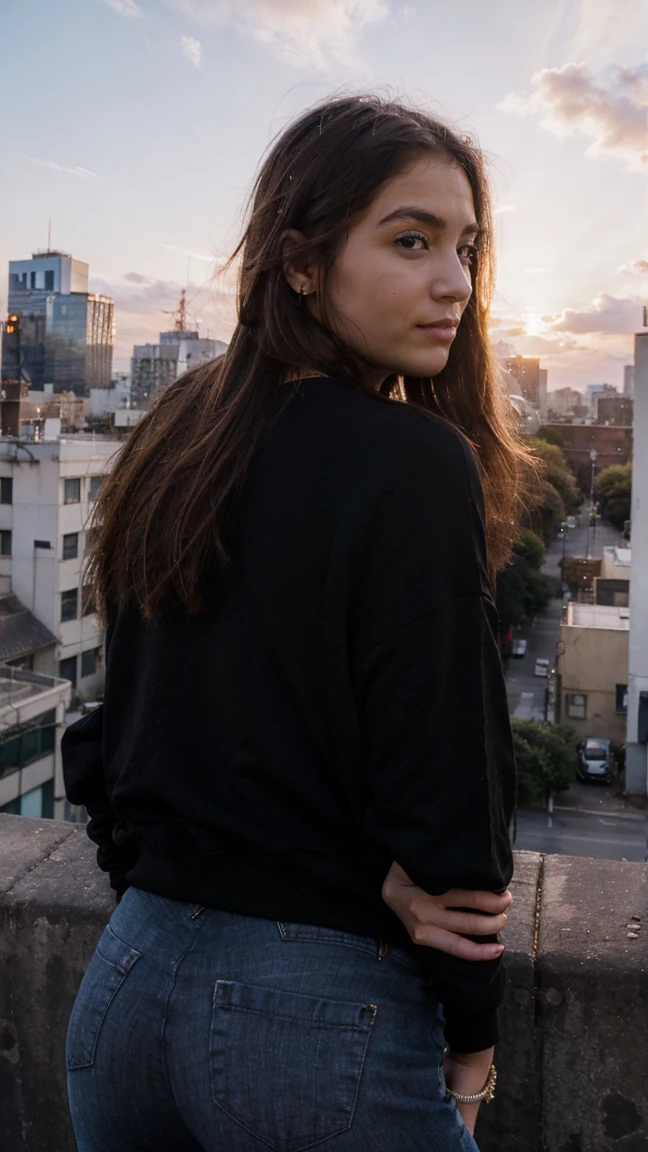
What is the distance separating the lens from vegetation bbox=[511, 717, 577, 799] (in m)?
13.9

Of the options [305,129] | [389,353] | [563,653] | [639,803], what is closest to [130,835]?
[389,353]

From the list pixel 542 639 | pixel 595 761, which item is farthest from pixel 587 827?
pixel 542 639

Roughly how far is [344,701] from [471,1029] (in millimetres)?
303

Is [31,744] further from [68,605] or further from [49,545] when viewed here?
[49,545]

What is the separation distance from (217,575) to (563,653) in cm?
1702

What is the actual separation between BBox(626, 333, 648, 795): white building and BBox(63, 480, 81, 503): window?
870cm

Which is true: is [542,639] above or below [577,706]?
above

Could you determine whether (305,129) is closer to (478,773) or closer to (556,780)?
(478,773)

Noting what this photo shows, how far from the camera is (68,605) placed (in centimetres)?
1561

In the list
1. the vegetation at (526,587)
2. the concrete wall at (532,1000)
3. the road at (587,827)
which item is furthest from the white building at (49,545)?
the concrete wall at (532,1000)

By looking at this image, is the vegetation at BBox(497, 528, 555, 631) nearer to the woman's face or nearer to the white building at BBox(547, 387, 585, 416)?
the woman's face

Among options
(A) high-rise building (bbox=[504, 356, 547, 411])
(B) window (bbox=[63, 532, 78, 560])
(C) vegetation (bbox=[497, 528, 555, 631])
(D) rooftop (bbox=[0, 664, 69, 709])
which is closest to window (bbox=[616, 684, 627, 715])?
(C) vegetation (bbox=[497, 528, 555, 631])

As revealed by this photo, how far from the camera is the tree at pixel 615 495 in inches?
1284

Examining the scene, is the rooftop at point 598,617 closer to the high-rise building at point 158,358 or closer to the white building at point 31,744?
the white building at point 31,744
